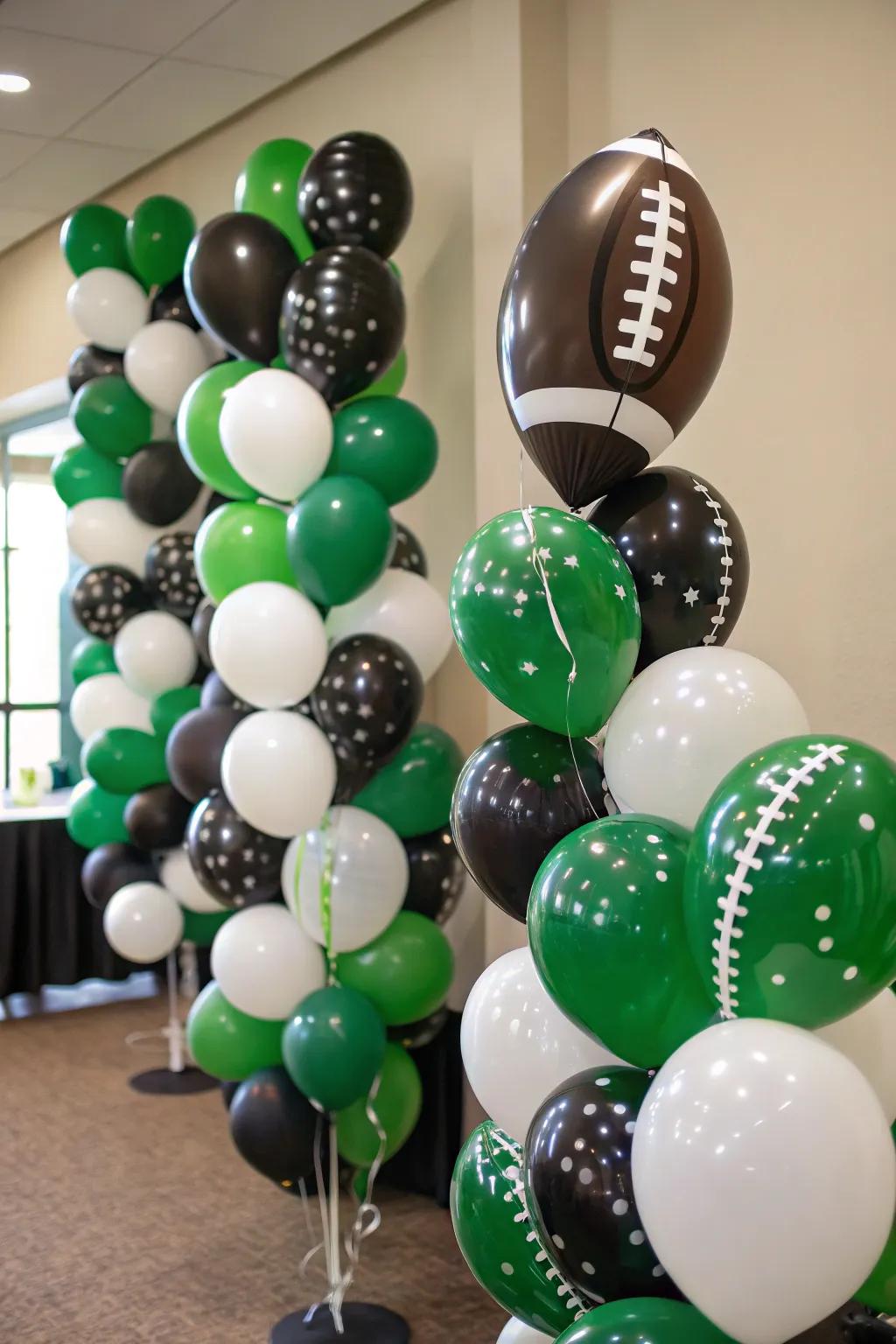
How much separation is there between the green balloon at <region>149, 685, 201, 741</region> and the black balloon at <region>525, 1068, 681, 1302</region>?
2.67m

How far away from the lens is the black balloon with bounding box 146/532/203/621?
12.1ft

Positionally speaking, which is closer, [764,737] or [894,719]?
[764,737]

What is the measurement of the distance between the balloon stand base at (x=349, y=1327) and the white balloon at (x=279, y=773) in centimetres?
97

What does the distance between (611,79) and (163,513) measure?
5.63ft

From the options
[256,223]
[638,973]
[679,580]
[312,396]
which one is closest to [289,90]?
[256,223]

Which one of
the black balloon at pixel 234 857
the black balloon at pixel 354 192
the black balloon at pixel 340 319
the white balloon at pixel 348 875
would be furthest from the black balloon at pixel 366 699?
the black balloon at pixel 354 192

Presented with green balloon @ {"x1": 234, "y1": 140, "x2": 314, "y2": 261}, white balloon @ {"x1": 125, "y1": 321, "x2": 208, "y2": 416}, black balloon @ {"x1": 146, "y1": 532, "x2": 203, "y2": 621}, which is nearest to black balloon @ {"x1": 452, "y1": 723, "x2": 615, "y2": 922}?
green balloon @ {"x1": 234, "y1": 140, "x2": 314, "y2": 261}

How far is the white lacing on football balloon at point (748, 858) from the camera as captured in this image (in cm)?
110

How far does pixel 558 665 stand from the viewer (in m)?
1.37

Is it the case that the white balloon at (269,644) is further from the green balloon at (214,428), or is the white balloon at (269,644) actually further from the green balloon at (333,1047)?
the green balloon at (333,1047)

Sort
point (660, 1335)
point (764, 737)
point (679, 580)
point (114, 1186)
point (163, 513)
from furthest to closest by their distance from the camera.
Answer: point (163, 513)
point (114, 1186)
point (679, 580)
point (764, 737)
point (660, 1335)

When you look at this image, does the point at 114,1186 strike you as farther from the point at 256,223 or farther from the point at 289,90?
the point at 289,90

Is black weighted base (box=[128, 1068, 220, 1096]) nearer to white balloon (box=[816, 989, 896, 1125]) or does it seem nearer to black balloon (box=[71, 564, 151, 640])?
black balloon (box=[71, 564, 151, 640])

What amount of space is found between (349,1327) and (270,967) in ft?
2.35
